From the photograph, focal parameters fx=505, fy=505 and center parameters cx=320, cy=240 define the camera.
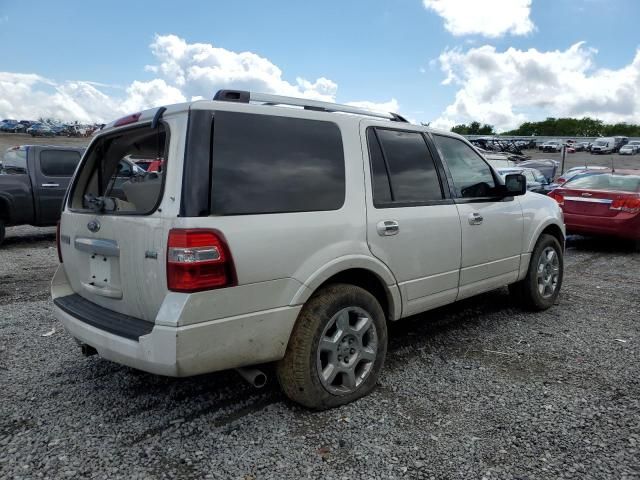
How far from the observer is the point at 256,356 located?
9.11 feet

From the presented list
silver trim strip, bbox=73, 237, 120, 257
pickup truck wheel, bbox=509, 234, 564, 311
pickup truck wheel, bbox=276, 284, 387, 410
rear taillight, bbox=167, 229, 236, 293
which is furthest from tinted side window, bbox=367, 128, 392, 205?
pickup truck wheel, bbox=509, 234, 564, 311

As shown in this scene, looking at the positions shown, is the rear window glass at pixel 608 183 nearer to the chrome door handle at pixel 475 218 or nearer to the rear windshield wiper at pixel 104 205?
the chrome door handle at pixel 475 218

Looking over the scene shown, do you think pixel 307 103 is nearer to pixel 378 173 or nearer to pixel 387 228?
pixel 378 173

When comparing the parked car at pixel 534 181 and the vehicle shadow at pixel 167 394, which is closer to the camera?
the vehicle shadow at pixel 167 394

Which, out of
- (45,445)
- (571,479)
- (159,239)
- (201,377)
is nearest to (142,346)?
(159,239)

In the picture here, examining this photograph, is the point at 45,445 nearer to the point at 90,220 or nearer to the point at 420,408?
the point at 90,220

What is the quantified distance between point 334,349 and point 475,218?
1.81 m

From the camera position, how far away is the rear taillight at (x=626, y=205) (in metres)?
8.70

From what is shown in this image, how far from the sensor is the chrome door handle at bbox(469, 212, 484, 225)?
13.5ft

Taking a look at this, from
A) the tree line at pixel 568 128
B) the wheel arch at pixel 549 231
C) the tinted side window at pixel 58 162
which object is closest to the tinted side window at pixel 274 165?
the wheel arch at pixel 549 231

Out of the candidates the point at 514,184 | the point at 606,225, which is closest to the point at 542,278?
the point at 514,184

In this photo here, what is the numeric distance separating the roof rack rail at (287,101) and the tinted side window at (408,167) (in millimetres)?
244

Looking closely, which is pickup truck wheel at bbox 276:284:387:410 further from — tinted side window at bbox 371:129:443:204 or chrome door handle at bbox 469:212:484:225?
chrome door handle at bbox 469:212:484:225

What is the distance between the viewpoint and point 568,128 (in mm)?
116250
